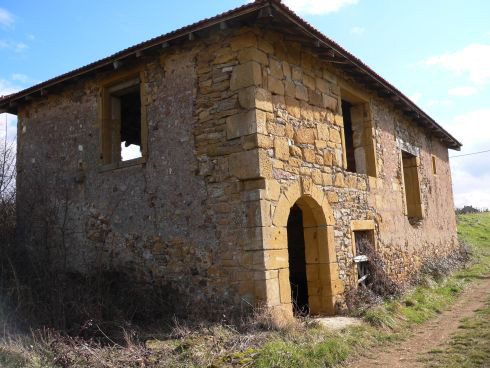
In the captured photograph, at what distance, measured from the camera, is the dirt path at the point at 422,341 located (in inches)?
210

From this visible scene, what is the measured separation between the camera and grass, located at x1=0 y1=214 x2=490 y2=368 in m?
4.55

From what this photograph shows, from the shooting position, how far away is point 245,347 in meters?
4.97

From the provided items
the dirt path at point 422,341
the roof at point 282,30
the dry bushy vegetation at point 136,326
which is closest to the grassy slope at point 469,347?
the dirt path at point 422,341

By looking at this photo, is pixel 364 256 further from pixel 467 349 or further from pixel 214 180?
pixel 214 180

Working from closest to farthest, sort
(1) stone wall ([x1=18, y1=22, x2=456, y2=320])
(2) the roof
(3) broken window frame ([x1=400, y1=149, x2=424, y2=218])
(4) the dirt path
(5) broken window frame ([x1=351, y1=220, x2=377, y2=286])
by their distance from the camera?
1. (4) the dirt path
2. (2) the roof
3. (1) stone wall ([x1=18, y1=22, x2=456, y2=320])
4. (5) broken window frame ([x1=351, y1=220, x2=377, y2=286])
5. (3) broken window frame ([x1=400, y1=149, x2=424, y2=218])

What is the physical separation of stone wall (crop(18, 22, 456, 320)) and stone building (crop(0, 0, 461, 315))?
0.07 ft

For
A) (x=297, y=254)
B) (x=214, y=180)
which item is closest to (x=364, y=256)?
(x=297, y=254)

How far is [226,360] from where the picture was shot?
4.61m

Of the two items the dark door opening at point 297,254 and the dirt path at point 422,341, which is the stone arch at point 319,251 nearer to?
the dirt path at point 422,341

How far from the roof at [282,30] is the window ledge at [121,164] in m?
1.64

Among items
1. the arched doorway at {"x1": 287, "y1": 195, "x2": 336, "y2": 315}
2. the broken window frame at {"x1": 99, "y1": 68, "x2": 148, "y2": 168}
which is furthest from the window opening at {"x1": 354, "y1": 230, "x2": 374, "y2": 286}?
the broken window frame at {"x1": 99, "y1": 68, "x2": 148, "y2": 168}

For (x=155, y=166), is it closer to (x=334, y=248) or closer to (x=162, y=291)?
(x=162, y=291)

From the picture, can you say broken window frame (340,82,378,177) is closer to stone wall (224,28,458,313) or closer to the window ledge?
stone wall (224,28,458,313)

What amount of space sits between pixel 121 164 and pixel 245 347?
405 cm
